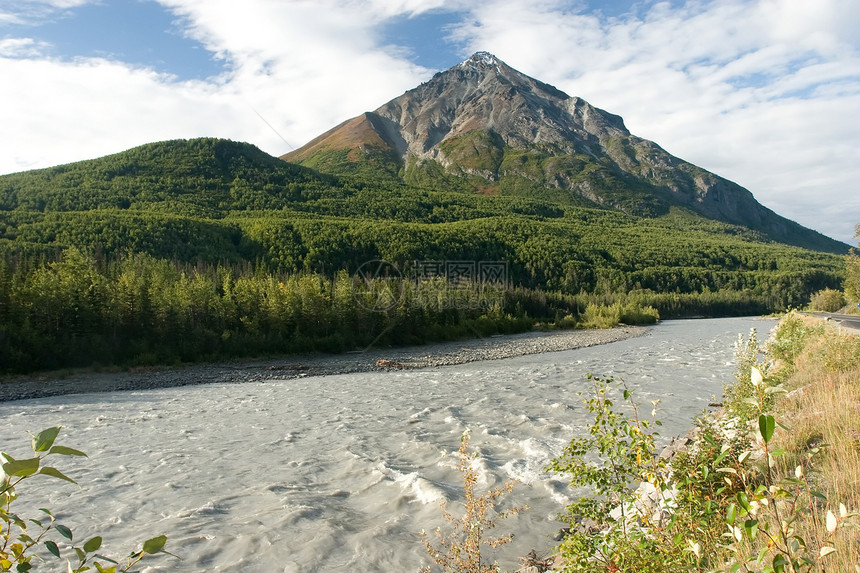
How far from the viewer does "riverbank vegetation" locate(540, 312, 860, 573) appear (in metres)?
2.76

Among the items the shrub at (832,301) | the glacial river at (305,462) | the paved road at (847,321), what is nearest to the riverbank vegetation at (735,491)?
the glacial river at (305,462)

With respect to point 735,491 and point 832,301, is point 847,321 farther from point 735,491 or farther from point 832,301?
point 735,491

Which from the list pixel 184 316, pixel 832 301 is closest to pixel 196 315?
pixel 184 316

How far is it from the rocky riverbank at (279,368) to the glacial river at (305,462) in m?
2.64

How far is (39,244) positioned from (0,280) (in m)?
39.1

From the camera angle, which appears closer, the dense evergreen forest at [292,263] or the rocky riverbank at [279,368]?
the rocky riverbank at [279,368]

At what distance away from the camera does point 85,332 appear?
3147 centimetres

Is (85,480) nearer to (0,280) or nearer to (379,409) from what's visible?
(379,409)

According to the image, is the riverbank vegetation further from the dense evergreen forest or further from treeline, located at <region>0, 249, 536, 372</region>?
the dense evergreen forest

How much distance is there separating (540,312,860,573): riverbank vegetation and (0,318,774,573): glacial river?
8.63 feet

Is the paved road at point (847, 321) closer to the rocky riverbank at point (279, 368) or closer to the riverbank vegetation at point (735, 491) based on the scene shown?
the rocky riverbank at point (279, 368)

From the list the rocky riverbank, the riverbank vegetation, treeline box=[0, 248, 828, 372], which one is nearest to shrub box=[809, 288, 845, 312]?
the rocky riverbank

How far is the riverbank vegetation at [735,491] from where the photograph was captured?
2756mm

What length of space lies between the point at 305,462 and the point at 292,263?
7450 cm
